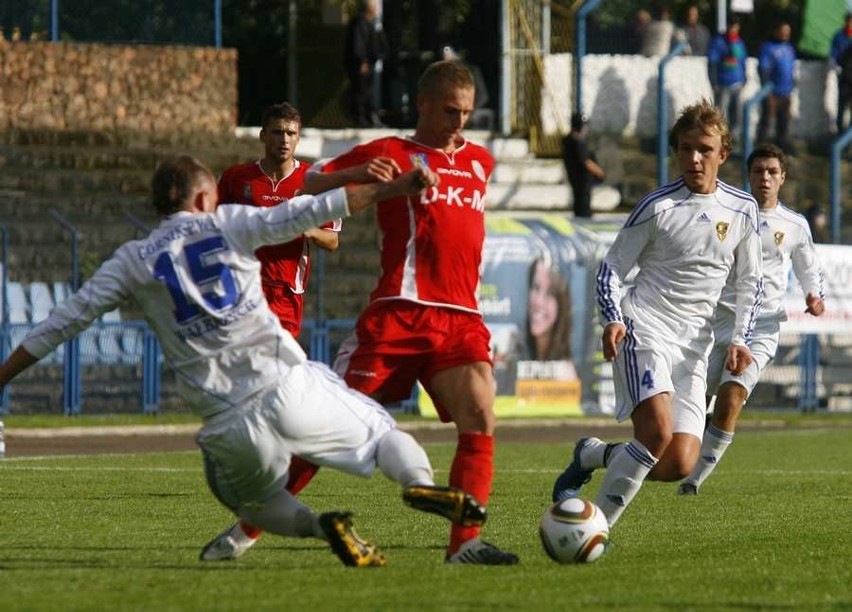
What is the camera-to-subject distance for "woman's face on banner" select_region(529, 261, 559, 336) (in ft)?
84.3

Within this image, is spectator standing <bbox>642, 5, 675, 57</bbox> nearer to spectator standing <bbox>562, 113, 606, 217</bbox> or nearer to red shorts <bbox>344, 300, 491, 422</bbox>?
spectator standing <bbox>562, 113, 606, 217</bbox>

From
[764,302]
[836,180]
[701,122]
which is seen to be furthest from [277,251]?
[836,180]

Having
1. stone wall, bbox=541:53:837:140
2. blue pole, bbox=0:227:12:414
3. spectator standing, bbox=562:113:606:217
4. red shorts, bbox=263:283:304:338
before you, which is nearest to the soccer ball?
red shorts, bbox=263:283:304:338

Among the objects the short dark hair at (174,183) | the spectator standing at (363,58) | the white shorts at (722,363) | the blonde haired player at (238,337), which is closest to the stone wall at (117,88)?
the spectator standing at (363,58)

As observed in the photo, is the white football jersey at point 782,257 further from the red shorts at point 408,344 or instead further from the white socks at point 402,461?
the white socks at point 402,461

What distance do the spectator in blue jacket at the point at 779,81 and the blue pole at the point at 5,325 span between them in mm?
14867

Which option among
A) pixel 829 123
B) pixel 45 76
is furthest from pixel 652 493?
pixel 829 123

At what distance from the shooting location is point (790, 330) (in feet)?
89.1

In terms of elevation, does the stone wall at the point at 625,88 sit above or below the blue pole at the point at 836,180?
above

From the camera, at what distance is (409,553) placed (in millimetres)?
9758

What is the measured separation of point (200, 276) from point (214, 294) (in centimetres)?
9

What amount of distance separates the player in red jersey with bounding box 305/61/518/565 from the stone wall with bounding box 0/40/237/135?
20787 millimetres

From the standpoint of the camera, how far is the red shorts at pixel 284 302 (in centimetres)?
1252

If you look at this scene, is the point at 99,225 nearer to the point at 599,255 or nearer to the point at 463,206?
the point at 599,255
